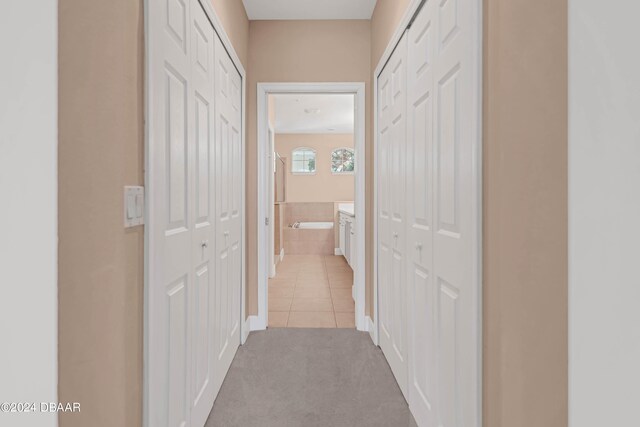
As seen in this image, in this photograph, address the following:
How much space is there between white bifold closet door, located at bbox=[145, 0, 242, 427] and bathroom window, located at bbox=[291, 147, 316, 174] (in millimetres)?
5903

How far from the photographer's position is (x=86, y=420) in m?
0.83

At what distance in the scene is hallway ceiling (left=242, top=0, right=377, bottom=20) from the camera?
280cm

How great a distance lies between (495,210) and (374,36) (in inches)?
90.8

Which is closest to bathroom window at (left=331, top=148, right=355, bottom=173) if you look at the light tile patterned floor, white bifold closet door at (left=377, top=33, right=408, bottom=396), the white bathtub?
the white bathtub

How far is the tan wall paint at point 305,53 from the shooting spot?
3.01 meters

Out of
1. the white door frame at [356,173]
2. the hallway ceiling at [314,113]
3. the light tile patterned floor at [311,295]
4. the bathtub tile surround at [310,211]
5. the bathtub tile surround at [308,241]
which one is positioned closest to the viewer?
the white door frame at [356,173]

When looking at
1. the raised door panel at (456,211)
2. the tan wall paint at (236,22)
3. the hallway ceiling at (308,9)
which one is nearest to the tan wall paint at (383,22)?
the hallway ceiling at (308,9)

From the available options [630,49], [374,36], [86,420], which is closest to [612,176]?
[630,49]

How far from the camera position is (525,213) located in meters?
0.89

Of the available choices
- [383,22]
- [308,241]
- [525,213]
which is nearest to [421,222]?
[525,213]

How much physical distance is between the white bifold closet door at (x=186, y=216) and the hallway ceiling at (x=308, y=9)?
36.2 inches

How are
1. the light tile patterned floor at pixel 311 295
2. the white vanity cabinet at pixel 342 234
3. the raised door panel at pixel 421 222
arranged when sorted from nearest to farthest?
the raised door panel at pixel 421 222
the light tile patterned floor at pixel 311 295
the white vanity cabinet at pixel 342 234

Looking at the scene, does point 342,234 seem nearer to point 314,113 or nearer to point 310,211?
point 310,211

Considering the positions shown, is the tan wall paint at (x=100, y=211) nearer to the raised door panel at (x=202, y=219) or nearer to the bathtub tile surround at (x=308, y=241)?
the raised door panel at (x=202, y=219)
